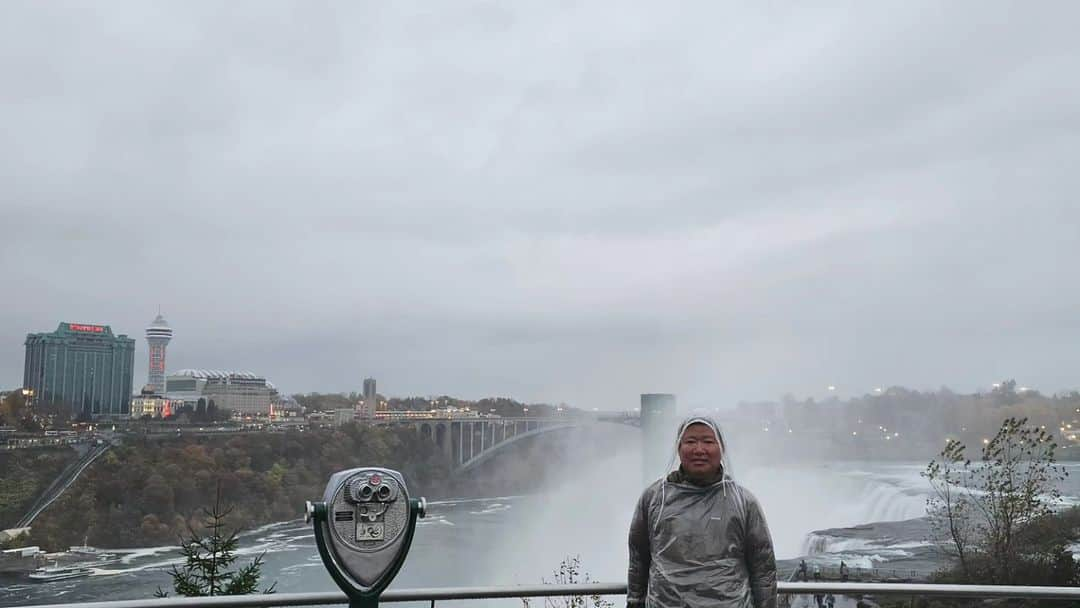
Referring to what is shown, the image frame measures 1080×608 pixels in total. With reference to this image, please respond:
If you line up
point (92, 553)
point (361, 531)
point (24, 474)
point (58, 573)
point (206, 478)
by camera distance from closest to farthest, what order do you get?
1. point (361, 531)
2. point (58, 573)
3. point (92, 553)
4. point (24, 474)
5. point (206, 478)

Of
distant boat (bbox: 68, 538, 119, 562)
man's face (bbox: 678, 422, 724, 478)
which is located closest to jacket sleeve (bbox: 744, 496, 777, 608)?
man's face (bbox: 678, 422, 724, 478)

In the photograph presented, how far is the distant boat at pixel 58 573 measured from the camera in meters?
22.7

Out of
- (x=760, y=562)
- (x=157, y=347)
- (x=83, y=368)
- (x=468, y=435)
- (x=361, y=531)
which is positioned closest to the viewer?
(x=760, y=562)

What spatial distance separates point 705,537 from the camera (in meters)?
2.03

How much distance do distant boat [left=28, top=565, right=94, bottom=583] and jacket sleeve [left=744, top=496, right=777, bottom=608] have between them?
25.5 m

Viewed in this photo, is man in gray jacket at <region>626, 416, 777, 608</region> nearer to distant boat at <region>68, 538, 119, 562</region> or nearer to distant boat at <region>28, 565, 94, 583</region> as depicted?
distant boat at <region>28, 565, 94, 583</region>

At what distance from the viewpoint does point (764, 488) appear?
3600 cm

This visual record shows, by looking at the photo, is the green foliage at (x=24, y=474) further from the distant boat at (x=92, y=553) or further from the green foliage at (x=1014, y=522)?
the green foliage at (x=1014, y=522)

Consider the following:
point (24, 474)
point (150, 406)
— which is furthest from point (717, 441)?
point (150, 406)

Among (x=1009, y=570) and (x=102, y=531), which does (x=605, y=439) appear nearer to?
Answer: (x=102, y=531)

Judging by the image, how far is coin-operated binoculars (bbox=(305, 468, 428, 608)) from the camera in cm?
255

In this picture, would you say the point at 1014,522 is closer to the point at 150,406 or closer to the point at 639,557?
the point at 639,557

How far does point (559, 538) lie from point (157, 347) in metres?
59.0

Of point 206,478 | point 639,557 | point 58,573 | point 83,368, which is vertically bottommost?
point 58,573
